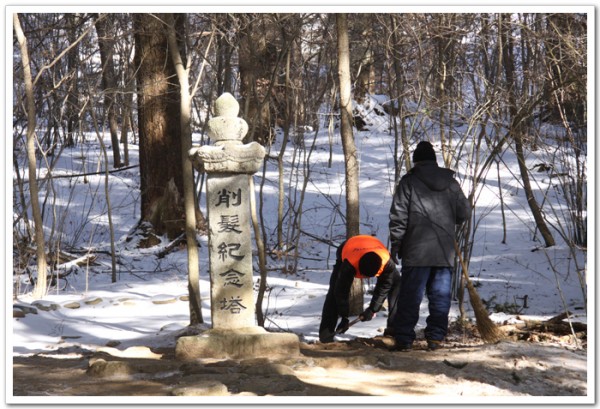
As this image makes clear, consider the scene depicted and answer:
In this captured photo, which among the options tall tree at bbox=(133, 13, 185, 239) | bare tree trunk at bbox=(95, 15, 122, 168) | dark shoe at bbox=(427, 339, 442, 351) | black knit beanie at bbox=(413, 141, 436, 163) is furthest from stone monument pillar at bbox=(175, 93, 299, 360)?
Answer: tall tree at bbox=(133, 13, 185, 239)

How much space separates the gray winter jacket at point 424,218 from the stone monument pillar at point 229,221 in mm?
1190

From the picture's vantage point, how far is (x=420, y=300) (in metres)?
6.13

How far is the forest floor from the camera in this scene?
4758mm

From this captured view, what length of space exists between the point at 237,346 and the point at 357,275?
1.16 m

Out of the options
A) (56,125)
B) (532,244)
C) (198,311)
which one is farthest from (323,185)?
(198,311)

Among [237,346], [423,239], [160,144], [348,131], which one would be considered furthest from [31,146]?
[423,239]

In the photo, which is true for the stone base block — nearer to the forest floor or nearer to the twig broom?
the forest floor

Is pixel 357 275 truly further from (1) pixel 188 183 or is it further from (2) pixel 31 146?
(2) pixel 31 146

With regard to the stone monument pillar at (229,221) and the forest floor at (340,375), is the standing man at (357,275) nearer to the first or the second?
the forest floor at (340,375)

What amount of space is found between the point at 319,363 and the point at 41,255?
15.9 feet

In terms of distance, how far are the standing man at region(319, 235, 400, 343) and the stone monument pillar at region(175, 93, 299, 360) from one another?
0.63 m

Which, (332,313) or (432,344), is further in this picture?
(332,313)

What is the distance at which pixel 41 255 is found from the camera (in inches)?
354

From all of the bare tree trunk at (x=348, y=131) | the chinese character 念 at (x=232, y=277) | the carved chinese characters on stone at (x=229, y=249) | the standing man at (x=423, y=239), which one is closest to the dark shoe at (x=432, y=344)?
the standing man at (x=423, y=239)
